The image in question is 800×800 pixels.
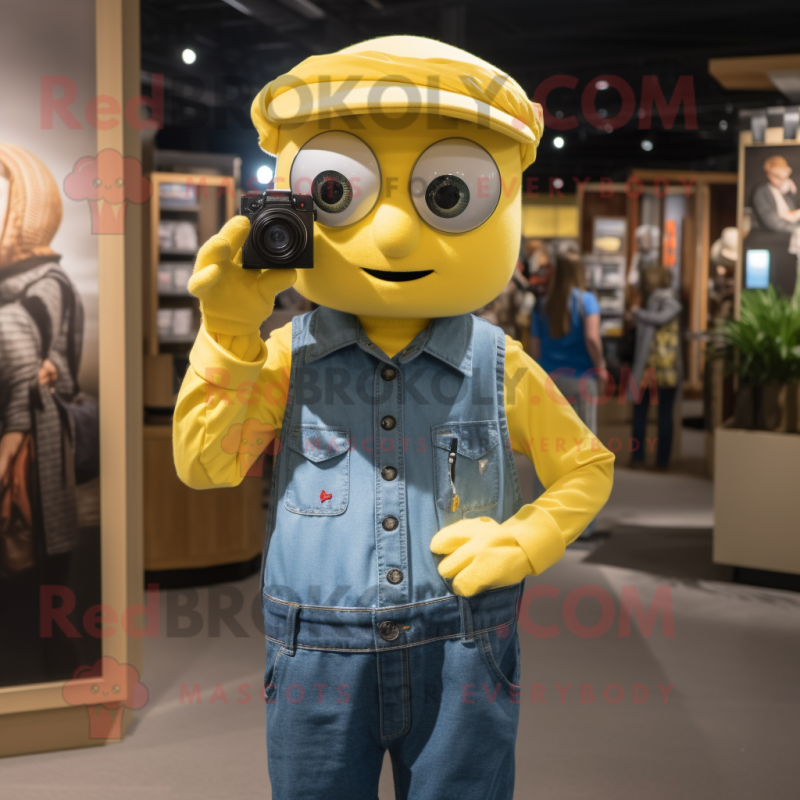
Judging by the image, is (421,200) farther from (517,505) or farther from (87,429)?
(87,429)

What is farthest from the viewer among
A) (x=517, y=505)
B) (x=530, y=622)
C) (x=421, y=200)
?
(x=530, y=622)

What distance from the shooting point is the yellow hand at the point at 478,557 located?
4.78 feet

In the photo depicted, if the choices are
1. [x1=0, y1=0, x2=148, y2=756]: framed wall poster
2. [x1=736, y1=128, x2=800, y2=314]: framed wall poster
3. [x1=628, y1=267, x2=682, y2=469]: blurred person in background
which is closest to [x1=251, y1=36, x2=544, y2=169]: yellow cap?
[x1=0, y1=0, x2=148, y2=756]: framed wall poster

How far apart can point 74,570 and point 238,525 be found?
4.87 feet

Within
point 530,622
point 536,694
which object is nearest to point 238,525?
point 530,622

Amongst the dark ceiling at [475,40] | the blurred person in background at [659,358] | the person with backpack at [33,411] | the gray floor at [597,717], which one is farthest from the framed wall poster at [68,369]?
the blurred person in background at [659,358]

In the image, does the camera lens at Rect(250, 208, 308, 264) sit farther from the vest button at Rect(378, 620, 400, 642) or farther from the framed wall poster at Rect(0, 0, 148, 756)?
the framed wall poster at Rect(0, 0, 148, 756)

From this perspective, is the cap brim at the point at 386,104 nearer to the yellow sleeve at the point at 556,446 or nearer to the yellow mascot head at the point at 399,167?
the yellow mascot head at the point at 399,167

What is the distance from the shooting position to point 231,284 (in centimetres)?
135

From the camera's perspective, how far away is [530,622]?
380cm

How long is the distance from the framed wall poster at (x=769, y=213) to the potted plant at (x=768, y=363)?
2.96 ft

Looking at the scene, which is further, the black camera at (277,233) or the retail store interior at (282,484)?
the retail store interior at (282,484)

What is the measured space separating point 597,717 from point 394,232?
209 centimetres

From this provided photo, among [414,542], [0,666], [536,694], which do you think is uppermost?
[414,542]
